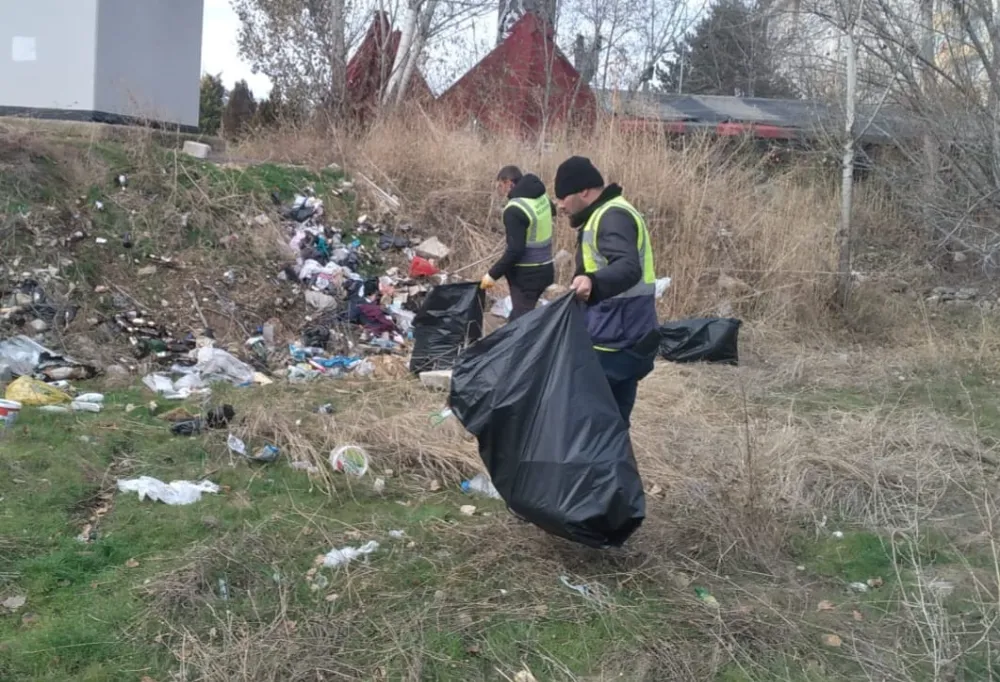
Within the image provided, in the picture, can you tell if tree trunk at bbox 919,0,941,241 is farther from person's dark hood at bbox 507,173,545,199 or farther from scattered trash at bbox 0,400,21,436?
scattered trash at bbox 0,400,21,436

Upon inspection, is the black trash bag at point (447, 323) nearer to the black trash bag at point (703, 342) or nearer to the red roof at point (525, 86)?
the black trash bag at point (703, 342)

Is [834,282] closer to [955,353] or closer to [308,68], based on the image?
[955,353]

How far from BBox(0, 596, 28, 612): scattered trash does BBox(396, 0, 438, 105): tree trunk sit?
11010 millimetres

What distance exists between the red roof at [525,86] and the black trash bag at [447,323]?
6.74m

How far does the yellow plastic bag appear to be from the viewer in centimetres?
520

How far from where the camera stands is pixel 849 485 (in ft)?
14.6

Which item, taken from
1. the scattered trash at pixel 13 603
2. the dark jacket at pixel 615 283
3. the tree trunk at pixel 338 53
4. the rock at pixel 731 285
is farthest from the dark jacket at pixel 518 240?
the tree trunk at pixel 338 53

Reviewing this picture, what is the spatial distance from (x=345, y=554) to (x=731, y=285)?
686 centimetres

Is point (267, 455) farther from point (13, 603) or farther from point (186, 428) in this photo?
point (13, 603)

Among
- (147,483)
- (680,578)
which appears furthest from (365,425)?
(680,578)

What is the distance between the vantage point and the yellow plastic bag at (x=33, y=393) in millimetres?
5203

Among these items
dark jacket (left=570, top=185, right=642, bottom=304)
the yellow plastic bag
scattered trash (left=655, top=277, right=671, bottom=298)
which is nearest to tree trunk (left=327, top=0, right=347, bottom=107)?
scattered trash (left=655, top=277, right=671, bottom=298)

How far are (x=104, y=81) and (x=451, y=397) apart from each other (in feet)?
25.2

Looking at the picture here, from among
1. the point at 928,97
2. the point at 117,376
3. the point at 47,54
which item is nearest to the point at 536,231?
the point at 117,376
